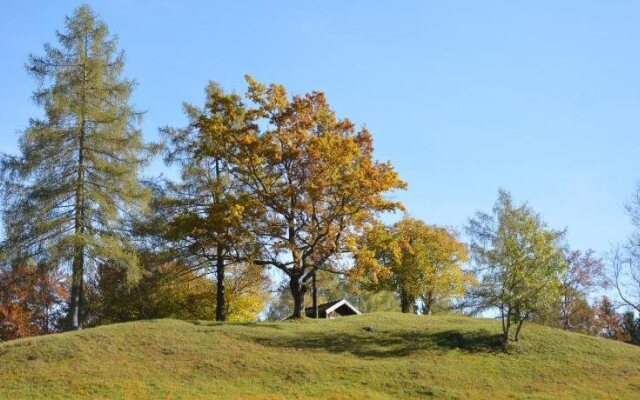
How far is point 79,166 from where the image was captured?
103ft

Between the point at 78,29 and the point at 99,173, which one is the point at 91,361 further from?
the point at 78,29

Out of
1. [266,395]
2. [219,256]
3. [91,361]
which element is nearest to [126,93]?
[219,256]

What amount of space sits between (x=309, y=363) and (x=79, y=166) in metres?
15.7

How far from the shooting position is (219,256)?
35.5 m

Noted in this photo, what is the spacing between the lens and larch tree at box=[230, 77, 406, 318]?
104ft

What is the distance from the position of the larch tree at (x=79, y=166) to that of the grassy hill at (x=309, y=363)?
4.74 metres

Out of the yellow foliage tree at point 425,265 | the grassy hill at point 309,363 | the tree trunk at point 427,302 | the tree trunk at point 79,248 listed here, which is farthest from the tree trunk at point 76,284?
the tree trunk at point 427,302

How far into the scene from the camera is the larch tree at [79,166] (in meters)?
30.3

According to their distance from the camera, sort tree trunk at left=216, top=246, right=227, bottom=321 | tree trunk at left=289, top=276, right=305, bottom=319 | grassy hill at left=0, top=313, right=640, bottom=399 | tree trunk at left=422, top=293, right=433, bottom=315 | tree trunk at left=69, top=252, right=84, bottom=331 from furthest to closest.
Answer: tree trunk at left=422, top=293, right=433, bottom=315
tree trunk at left=216, top=246, right=227, bottom=321
tree trunk at left=289, top=276, right=305, bottom=319
tree trunk at left=69, top=252, right=84, bottom=331
grassy hill at left=0, top=313, right=640, bottom=399

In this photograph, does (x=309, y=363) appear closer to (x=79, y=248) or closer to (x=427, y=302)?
(x=79, y=248)

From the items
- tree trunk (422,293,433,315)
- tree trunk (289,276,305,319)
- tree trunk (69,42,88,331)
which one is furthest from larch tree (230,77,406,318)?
tree trunk (422,293,433,315)

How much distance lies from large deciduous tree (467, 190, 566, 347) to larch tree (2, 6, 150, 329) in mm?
18235

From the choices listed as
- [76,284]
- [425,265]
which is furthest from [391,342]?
[425,265]

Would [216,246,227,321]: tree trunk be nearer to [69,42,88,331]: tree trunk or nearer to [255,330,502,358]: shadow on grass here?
[255,330,502,358]: shadow on grass
